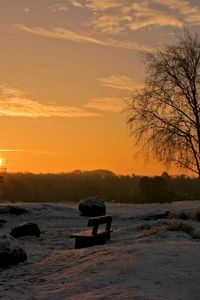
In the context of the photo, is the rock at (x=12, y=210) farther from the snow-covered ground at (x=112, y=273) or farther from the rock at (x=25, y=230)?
the snow-covered ground at (x=112, y=273)

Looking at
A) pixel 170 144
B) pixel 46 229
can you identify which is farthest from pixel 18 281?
pixel 170 144

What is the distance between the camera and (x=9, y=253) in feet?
40.8

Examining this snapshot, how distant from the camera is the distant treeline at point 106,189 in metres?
53.8

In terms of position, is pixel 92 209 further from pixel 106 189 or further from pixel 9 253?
pixel 106 189

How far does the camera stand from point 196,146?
3253 cm

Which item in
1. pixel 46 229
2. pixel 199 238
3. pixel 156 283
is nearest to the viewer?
pixel 156 283

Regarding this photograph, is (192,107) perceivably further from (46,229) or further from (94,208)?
(46,229)

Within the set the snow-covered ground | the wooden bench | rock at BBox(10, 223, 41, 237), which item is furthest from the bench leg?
rock at BBox(10, 223, 41, 237)

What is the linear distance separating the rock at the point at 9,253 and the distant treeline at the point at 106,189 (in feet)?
95.3

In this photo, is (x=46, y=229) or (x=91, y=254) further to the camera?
(x=46, y=229)

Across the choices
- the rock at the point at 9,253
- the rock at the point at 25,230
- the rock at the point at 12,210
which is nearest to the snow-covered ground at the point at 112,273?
the rock at the point at 9,253

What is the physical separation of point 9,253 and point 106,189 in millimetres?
105845

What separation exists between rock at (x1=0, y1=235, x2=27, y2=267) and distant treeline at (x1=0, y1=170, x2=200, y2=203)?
2906 cm

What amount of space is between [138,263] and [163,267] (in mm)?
547
